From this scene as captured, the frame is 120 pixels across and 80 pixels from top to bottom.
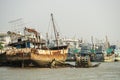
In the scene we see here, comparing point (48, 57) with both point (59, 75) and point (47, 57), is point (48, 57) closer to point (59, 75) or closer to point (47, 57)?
point (47, 57)

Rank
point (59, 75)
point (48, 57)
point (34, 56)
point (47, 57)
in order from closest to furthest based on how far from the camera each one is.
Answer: point (59, 75)
point (34, 56)
point (47, 57)
point (48, 57)

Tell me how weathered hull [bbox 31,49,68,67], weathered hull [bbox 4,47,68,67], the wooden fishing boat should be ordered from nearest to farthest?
1. weathered hull [bbox 4,47,68,67]
2. the wooden fishing boat
3. weathered hull [bbox 31,49,68,67]

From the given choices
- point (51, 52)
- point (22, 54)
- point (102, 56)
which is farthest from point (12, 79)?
point (102, 56)

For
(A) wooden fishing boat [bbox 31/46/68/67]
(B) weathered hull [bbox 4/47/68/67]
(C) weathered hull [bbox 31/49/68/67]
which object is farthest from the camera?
(C) weathered hull [bbox 31/49/68/67]

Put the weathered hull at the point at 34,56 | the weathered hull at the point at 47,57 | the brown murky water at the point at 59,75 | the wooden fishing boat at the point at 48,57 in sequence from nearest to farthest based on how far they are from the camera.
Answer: the brown murky water at the point at 59,75, the weathered hull at the point at 34,56, the wooden fishing boat at the point at 48,57, the weathered hull at the point at 47,57

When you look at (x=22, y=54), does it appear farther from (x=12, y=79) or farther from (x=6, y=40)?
(x=6, y=40)

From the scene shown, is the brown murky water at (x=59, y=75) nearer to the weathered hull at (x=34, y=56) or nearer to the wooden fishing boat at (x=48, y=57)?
the weathered hull at (x=34, y=56)

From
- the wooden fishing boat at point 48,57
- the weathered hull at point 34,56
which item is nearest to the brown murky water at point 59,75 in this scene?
the weathered hull at point 34,56

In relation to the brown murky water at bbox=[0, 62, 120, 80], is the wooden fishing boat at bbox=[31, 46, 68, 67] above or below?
above

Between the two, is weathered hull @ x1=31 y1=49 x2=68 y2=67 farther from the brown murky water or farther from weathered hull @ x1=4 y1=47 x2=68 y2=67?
the brown murky water

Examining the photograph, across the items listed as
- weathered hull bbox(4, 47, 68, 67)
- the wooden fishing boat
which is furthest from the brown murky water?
the wooden fishing boat

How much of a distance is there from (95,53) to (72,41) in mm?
40209

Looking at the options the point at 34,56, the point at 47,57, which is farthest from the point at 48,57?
the point at 34,56

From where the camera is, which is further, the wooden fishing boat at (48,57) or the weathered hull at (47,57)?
the weathered hull at (47,57)
